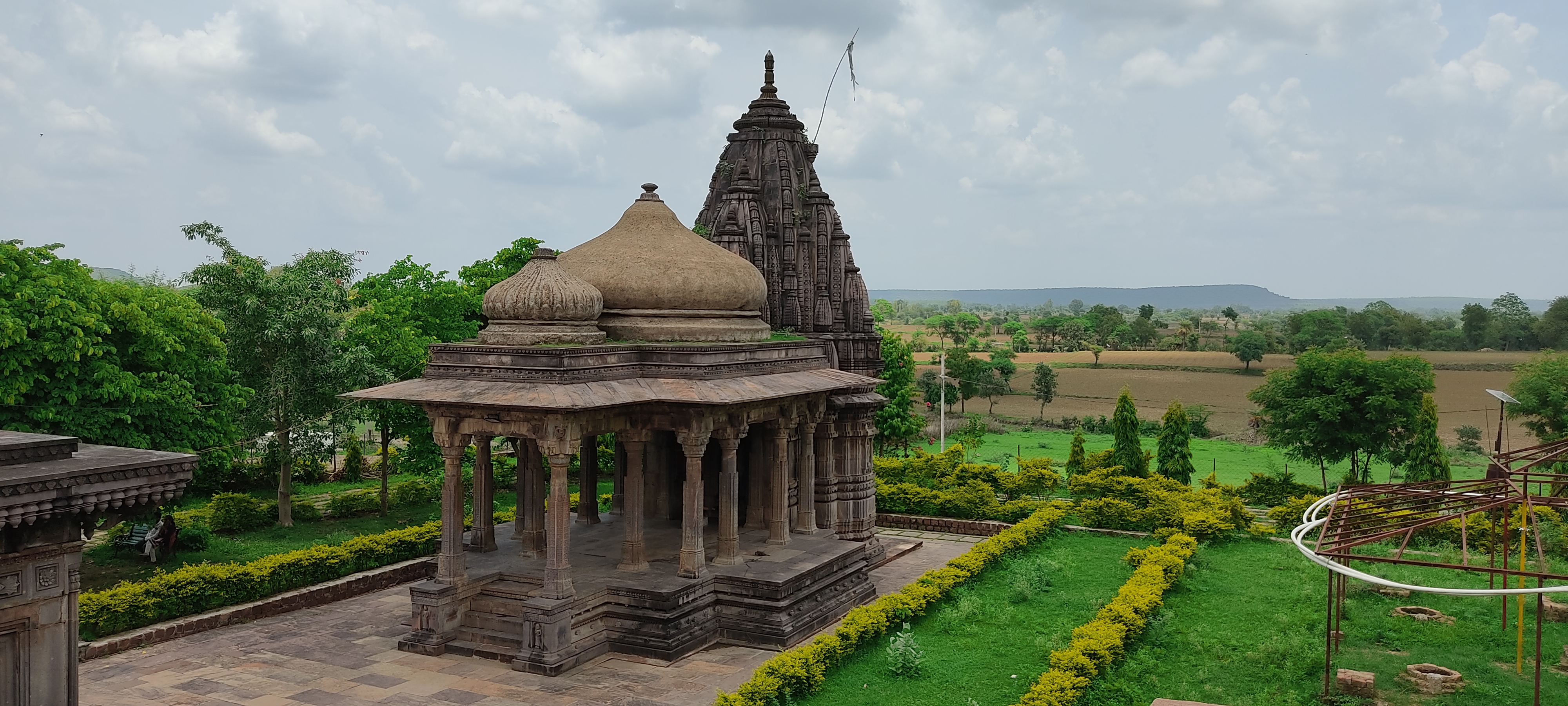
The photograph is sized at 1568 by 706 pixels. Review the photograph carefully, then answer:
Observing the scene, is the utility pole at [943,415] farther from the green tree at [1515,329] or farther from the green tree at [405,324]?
the green tree at [1515,329]

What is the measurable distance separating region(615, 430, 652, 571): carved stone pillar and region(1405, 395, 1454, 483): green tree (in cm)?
2159

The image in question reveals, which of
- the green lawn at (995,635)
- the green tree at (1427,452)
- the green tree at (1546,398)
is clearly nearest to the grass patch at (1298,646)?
the green lawn at (995,635)

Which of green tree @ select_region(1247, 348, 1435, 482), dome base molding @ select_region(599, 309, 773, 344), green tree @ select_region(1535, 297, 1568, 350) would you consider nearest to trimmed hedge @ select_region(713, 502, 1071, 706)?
dome base molding @ select_region(599, 309, 773, 344)

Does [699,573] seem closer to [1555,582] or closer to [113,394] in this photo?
[113,394]

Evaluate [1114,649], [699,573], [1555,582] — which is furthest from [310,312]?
[1555,582]

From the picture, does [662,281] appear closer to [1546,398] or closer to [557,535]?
[557,535]

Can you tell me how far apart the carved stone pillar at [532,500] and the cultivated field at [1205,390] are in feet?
149

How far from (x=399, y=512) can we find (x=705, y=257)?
1370 centimetres

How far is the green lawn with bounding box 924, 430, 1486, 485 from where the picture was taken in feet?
128

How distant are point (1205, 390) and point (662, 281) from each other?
74.2 meters

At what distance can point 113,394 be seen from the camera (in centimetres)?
2031

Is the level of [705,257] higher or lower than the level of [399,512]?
higher

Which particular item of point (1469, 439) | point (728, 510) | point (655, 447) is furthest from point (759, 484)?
point (1469, 439)

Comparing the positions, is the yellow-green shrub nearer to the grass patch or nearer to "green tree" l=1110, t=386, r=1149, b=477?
"green tree" l=1110, t=386, r=1149, b=477
